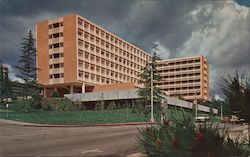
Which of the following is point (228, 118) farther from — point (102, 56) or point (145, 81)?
point (102, 56)

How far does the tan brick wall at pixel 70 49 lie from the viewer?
75.2m

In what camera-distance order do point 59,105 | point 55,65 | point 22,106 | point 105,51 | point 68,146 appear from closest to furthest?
point 68,146, point 22,106, point 59,105, point 55,65, point 105,51

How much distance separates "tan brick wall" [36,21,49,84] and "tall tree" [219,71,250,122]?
75510mm

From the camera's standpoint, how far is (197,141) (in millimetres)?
5578

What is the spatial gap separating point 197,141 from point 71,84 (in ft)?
241

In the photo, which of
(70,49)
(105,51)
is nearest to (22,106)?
(70,49)

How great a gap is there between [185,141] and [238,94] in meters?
1.20

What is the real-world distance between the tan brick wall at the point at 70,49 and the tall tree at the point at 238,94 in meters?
70.1

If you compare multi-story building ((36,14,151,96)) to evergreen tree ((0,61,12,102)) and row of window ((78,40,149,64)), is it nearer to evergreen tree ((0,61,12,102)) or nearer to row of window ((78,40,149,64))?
row of window ((78,40,149,64))

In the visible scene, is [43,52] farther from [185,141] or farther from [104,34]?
[185,141]

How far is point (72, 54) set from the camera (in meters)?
76.0

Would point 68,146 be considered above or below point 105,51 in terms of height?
below

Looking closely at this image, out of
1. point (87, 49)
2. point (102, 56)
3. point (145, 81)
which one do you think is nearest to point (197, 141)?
point (145, 81)

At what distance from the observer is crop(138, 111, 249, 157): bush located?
5637 millimetres
